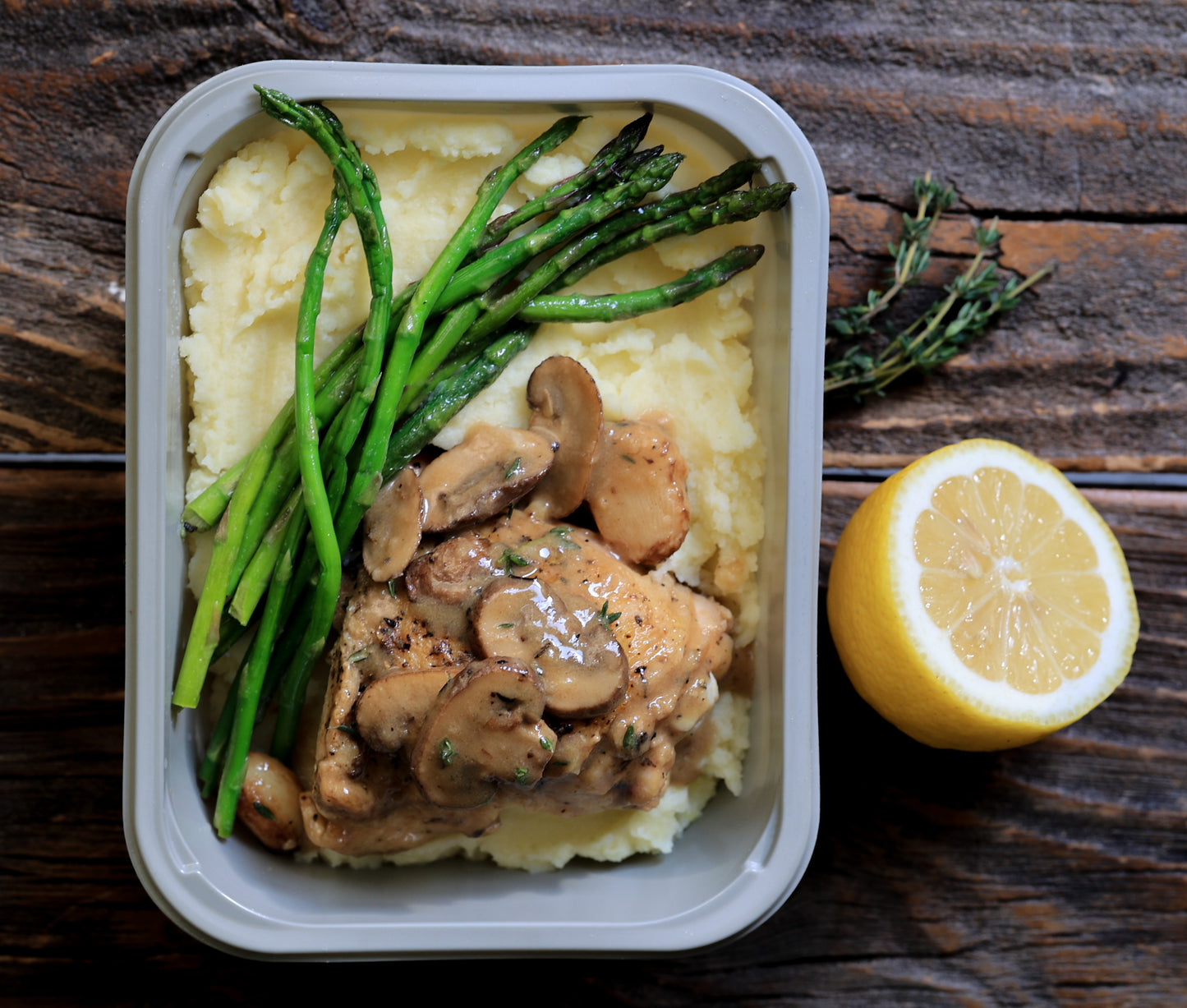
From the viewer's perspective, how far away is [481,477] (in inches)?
75.5

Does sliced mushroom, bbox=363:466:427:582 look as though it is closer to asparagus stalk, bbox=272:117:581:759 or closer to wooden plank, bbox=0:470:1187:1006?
asparagus stalk, bbox=272:117:581:759

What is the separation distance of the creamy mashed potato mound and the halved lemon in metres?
0.28

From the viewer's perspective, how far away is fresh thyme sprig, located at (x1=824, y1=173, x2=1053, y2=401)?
2.27 m

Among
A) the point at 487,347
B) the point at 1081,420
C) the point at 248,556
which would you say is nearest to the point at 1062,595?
the point at 1081,420

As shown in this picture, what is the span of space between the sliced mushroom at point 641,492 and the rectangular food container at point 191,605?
225 millimetres

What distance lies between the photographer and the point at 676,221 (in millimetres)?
1960

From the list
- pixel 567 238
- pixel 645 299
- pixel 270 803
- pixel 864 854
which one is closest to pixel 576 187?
pixel 567 238

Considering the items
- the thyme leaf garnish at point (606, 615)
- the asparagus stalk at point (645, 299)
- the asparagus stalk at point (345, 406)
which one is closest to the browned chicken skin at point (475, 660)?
the thyme leaf garnish at point (606, 615)

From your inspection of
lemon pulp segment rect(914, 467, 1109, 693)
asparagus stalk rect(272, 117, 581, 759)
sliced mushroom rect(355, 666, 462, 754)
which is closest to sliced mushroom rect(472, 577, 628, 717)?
sliced mushroom rect(355, 666, 462, 754)

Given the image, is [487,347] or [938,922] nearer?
[487,347]

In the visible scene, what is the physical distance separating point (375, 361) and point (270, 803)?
1013 millimetres

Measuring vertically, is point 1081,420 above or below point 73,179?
below

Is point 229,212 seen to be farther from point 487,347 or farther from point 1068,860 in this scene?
point 1068,860

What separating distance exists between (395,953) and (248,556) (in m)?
0.91
